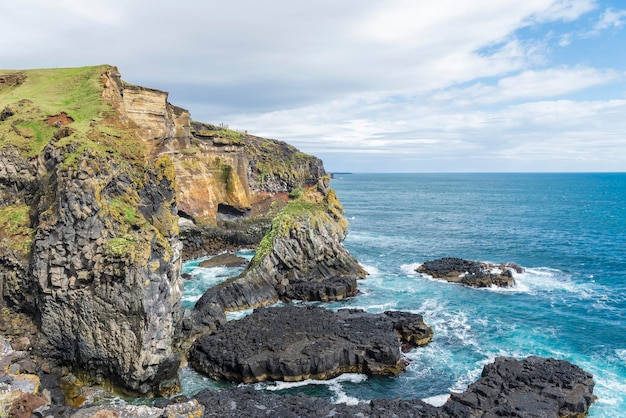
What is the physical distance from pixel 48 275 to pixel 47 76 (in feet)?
88.8

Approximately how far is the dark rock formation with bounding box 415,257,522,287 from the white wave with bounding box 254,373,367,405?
84.1 feet

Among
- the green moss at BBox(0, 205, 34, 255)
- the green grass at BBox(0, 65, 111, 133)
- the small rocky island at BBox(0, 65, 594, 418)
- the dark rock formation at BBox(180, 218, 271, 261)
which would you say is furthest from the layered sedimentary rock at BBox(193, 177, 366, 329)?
the green grass at BBox(0, 65, 111, 133)

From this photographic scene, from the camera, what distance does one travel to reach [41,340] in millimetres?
27062

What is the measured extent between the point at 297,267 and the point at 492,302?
20.9m

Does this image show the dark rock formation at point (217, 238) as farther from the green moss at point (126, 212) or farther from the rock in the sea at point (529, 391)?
the rock in the sea at point (529, 391)

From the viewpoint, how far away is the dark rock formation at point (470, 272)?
51.6m

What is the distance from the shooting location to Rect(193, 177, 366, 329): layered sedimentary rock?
145ft

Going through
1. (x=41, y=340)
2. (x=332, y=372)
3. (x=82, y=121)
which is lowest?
(x=332, y=372)

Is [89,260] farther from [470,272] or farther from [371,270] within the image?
[470,272]

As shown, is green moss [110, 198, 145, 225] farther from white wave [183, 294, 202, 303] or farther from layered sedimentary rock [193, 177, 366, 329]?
white wave [183, 294, 202, 303]

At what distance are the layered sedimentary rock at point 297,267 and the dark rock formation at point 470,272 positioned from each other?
9.36 m

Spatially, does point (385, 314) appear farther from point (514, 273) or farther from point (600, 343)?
point (514, 273)

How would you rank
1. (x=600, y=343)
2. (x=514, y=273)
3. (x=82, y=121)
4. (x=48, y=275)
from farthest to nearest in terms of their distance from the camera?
(x=514, y=273) → (x=600, y=343) → (x=82, y=121) → (x=48, y=275)

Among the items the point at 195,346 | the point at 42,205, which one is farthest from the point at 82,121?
the point at 195,346
